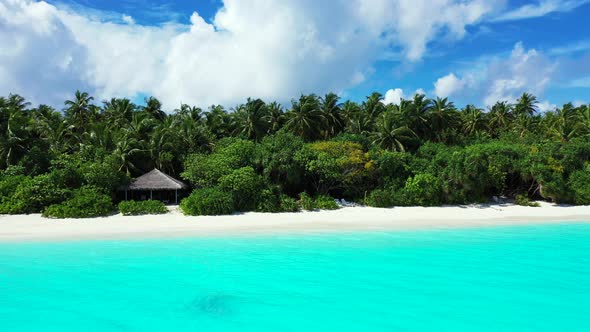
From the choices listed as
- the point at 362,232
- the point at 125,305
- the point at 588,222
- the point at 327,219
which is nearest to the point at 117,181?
the point at 327,219

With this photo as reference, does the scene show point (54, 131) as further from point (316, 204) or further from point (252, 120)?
point (316, 204)

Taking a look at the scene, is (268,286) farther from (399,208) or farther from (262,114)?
(262,114)

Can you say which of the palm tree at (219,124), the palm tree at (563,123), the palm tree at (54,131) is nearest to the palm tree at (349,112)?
the palm tree at (219,124)

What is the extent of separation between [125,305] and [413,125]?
103ft

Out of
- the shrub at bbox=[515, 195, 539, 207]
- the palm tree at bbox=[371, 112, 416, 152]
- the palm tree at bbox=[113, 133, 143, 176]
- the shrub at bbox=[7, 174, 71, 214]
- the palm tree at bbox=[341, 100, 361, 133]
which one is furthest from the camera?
the palm tree at bbox=[341, 100, 361, 133]

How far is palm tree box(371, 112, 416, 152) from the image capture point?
33.7m

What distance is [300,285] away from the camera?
1208 centimetres

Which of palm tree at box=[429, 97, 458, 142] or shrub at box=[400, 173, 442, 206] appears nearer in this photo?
shrub at box=[400, 173, 442, 206]

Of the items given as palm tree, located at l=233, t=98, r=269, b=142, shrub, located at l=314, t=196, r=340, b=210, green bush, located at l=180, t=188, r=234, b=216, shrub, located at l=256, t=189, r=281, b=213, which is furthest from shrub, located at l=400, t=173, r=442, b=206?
palm tree, located at l=233, t=98, r=269, b=142

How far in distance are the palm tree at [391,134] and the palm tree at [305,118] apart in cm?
634

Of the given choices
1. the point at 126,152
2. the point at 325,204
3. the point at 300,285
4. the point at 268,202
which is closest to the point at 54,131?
the point at 126,152

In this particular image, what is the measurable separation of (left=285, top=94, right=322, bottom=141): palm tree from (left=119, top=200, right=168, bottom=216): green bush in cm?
1574

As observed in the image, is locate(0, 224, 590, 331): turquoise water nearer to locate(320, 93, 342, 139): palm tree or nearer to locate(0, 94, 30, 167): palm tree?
locate(0, 94, 30, 167): palm tree

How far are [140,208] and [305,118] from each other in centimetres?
1804
